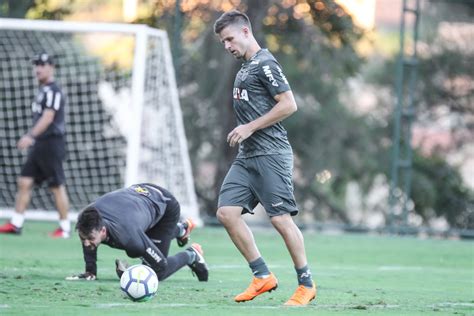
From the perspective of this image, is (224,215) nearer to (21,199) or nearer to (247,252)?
(247,252)

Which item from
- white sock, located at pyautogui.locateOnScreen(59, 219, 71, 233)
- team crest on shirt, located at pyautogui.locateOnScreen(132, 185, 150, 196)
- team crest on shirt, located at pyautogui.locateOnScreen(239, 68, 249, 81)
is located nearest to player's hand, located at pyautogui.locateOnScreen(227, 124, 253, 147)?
team crest on shirt, located at pyautogui.locateOnScreen(239, 68, 249, 81)

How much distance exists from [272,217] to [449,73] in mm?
21064

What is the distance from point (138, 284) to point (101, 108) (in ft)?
43.4

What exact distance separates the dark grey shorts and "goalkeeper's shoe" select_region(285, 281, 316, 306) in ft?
1.82

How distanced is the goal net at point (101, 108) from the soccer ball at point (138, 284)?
25.2 feet

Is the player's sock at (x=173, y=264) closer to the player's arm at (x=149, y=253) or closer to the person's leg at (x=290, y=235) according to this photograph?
the player's arm at (x=149, y=253)

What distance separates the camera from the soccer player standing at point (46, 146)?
14.1 metres

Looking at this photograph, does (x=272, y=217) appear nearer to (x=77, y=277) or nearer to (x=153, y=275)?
(x=153, y=275)

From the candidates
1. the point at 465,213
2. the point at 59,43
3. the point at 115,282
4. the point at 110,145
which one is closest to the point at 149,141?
the point at 110,145

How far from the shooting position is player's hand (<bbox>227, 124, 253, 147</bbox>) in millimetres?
8156

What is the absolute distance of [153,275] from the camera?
8266mm

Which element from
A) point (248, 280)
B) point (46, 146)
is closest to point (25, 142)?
point (46, 146)

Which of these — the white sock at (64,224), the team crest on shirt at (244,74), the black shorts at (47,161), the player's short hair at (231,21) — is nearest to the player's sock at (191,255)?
the team crest on shirt at (244,74)

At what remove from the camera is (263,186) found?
841cm
